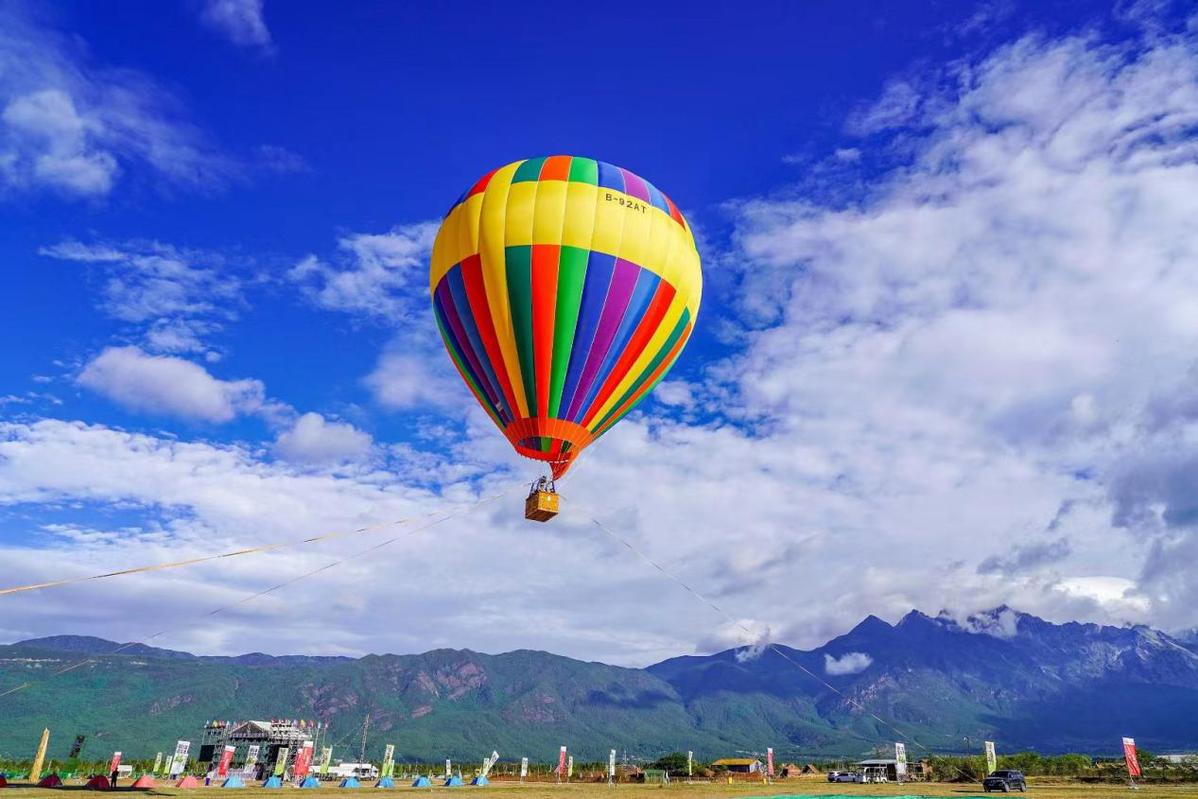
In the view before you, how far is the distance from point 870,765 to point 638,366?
113m

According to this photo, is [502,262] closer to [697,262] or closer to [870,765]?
[697,262]

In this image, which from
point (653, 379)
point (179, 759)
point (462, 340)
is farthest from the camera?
point (179, 759)

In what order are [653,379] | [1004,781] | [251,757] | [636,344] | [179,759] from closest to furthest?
[636,344] → [653,379] → [1004,781] → [179,759] → [251,757]

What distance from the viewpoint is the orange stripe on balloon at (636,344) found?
38531 mm

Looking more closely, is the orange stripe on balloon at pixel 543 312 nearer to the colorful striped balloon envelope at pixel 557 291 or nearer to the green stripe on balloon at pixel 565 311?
the colorful striped balloon envelope at pixel 557 291

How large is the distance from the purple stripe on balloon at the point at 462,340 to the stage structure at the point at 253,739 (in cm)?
11462

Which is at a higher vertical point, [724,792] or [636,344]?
[636,344]

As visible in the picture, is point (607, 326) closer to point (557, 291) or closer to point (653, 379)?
point (557, 291)

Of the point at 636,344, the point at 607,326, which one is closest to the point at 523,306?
the point at 607,326

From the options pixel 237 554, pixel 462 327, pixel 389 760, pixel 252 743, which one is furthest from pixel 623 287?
pixel 252 743

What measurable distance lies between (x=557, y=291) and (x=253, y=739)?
138 meters

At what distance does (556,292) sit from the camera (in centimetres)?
3678

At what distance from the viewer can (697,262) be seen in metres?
42.4

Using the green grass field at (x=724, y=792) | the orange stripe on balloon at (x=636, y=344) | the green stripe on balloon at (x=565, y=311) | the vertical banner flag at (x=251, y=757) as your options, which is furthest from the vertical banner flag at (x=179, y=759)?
the green stripe on balloon at (x=565, y=311)
